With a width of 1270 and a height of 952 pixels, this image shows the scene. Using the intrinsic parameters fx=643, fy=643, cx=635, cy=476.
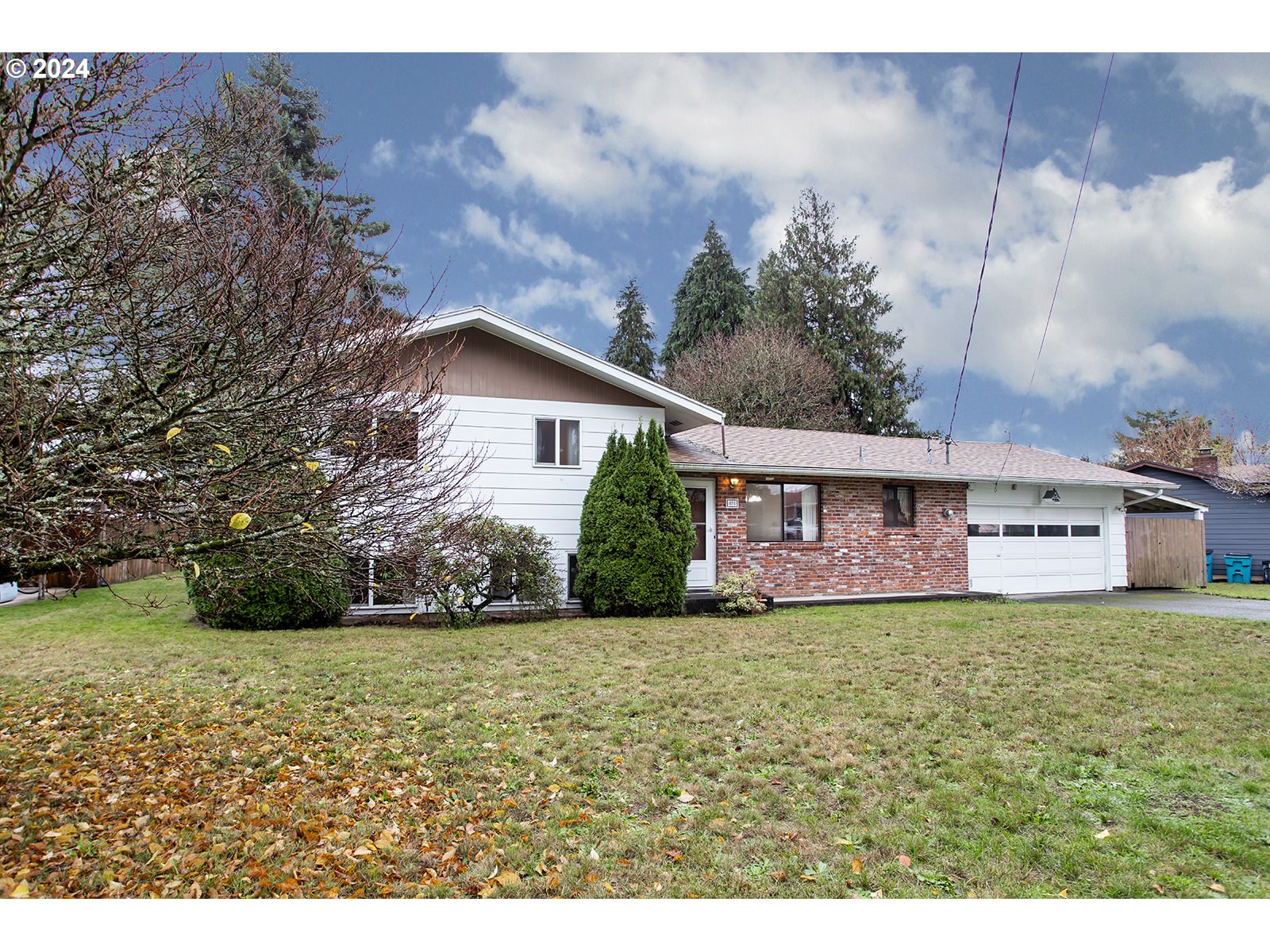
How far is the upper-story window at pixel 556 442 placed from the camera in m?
11.7

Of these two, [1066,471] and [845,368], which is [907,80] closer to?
[1066,471]

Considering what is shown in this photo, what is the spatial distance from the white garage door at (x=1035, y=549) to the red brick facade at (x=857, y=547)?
56cm

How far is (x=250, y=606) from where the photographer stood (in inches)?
375

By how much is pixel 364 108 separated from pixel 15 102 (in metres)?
6.30

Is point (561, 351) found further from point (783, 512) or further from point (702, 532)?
point (783, 512)

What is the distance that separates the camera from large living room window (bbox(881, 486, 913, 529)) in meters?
14.2

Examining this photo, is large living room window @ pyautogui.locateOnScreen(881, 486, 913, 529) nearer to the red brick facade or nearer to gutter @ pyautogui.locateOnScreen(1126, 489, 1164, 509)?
the red brick facade

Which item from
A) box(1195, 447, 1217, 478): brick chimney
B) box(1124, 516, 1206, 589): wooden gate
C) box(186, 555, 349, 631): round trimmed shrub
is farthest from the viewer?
box(1195, 447, 1217, 478): brick chimney

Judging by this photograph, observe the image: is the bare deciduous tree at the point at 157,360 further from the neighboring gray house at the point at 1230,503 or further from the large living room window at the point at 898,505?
the neighboring gray house at the point at 1230,503

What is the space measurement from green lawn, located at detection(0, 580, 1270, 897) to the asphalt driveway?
4.91m

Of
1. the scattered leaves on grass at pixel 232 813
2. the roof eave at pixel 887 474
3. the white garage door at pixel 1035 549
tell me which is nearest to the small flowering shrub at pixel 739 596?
the roof eave at pixel 887 474

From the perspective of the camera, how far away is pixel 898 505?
47.1ft

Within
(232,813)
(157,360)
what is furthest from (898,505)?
(157,360)

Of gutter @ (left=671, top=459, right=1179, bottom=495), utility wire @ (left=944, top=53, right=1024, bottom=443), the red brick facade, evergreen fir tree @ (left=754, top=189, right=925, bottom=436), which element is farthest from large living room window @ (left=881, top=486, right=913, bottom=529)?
evergreen fir tree @ (left=754, top=189, right=925, bottom=436)
